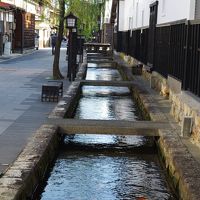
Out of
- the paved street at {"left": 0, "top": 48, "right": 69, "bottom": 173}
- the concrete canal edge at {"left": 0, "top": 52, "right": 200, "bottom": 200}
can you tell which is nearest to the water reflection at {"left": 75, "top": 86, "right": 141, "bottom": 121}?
the paved street at {"left": 0, "top": 48, "right": 69, "bottom": 173}

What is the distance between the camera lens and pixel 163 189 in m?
7.93

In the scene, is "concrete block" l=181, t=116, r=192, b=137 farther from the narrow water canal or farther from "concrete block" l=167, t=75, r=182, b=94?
"concrete block" l=167, t=75, r=182, b=94

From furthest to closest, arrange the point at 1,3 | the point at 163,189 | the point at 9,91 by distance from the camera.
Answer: the point at 1,3 < the point at 9,91 < the point at 163,189

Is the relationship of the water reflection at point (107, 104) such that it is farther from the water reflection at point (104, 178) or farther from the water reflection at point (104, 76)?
the water reflection at point (104, 178)

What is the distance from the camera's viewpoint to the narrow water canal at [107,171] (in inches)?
299

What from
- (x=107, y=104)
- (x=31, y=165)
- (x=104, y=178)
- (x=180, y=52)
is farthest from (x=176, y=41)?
(x=31, y=165)

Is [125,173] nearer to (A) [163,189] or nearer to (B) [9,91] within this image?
(A) [163,189]

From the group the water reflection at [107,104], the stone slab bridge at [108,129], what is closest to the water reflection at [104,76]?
the water reflection at [107,104]

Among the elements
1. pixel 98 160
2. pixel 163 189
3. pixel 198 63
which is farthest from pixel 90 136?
pixel 163 189

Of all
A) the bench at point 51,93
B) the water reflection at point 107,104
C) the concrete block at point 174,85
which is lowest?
the water reflection at point 107,104

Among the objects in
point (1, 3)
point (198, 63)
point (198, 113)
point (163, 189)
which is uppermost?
point (1, 3)

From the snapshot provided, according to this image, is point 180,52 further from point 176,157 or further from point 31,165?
point 31,165

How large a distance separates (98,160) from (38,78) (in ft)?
42.7

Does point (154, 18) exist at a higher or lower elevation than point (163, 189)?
higher
